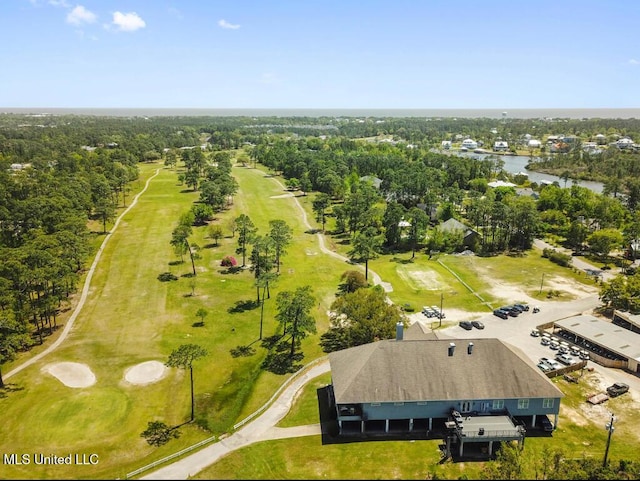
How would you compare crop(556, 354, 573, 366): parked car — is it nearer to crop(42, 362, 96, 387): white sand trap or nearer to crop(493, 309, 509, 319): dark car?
crop(493, 309, 509, 319): dark car

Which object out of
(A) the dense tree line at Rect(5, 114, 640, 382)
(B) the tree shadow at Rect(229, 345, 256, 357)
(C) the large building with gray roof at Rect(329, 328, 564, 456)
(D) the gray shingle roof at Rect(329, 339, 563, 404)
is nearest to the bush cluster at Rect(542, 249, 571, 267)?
(A) the dense tree line at Rect(5, 114, 640, 382)

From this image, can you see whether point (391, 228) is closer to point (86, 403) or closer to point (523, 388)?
point (523, 388)

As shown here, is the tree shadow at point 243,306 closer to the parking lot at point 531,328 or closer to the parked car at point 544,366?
the parking lot at point 531,328

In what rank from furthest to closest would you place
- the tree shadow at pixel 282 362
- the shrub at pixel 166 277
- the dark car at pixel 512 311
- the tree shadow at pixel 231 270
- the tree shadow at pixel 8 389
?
the tree shadow at pixel 231 270 → the shrub at pixel 166 277 → the dark car at pixel 512 311 → the tree shadow at pixel 282 362 → the tree shadow at pixel 8 389

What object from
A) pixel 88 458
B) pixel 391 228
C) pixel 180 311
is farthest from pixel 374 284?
pixel 88 458

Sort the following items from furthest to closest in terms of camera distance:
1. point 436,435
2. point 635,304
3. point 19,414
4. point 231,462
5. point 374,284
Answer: point 374,284 → point 635,304 → point 19,414 → point 436,435 → point 231,462

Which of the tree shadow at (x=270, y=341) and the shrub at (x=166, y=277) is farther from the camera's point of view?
the shrub at (x=166, y=277)

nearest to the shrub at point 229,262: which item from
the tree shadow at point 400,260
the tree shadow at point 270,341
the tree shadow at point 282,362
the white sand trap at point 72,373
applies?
the tree shadow at point 270,341
